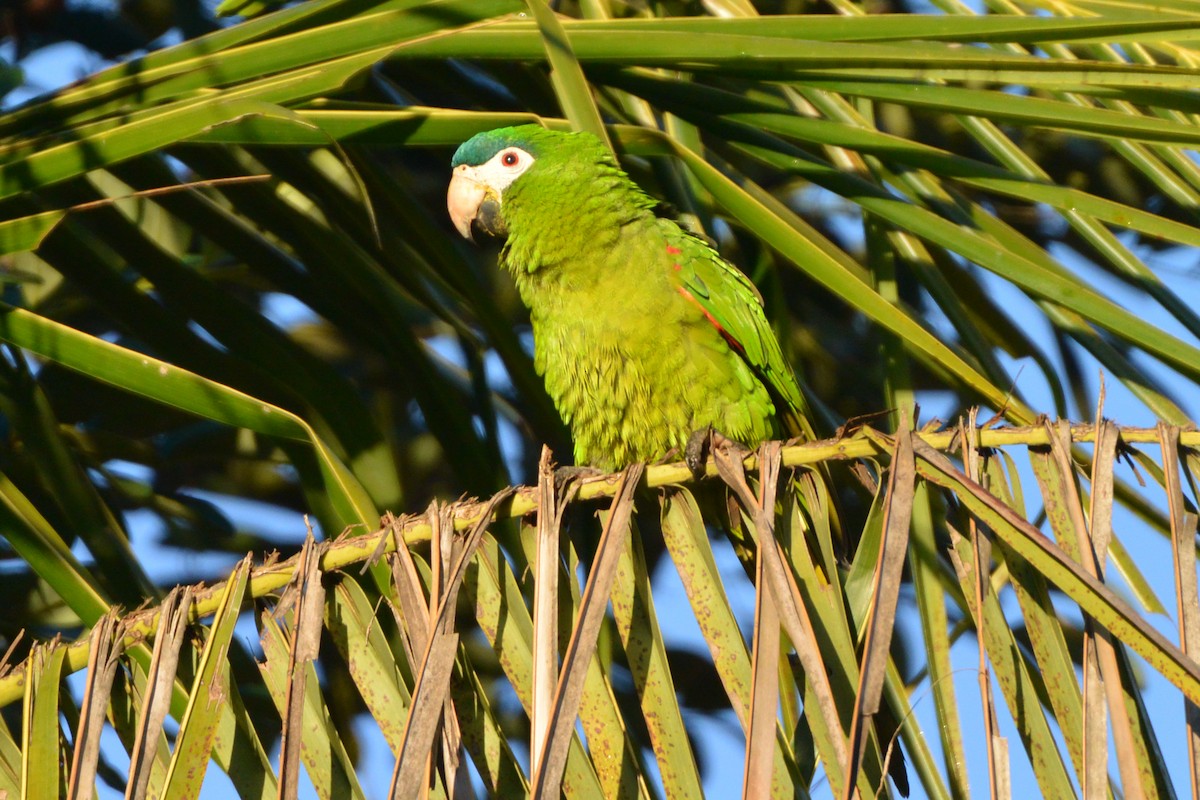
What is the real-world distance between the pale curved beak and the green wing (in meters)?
0.64

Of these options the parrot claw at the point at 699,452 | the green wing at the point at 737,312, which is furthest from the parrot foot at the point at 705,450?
the green wing at the point at 737,312

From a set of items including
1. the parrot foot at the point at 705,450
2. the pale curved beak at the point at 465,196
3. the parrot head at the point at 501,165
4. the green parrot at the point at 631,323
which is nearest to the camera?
the parrot foot at the point at 705,450

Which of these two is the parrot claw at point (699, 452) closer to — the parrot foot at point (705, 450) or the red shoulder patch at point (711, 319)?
the parrot foot at point (705, 450)

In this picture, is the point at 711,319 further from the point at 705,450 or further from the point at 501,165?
the point at 705,450

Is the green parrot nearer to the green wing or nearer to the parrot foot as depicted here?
the green wing

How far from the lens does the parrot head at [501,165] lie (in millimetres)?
3365

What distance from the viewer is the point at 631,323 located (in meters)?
2.99

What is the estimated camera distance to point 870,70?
6.90 ft

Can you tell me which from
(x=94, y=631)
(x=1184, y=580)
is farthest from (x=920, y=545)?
(x=94, y=631)

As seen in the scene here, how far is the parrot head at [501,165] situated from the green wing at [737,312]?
36cm

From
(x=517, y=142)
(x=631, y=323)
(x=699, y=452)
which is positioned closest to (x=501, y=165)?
(x=517, y=142)

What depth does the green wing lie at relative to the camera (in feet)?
→ 9.98

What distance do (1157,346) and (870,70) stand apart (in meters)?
0.69

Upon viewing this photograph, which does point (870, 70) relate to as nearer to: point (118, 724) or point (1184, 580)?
point (1184, 580)
